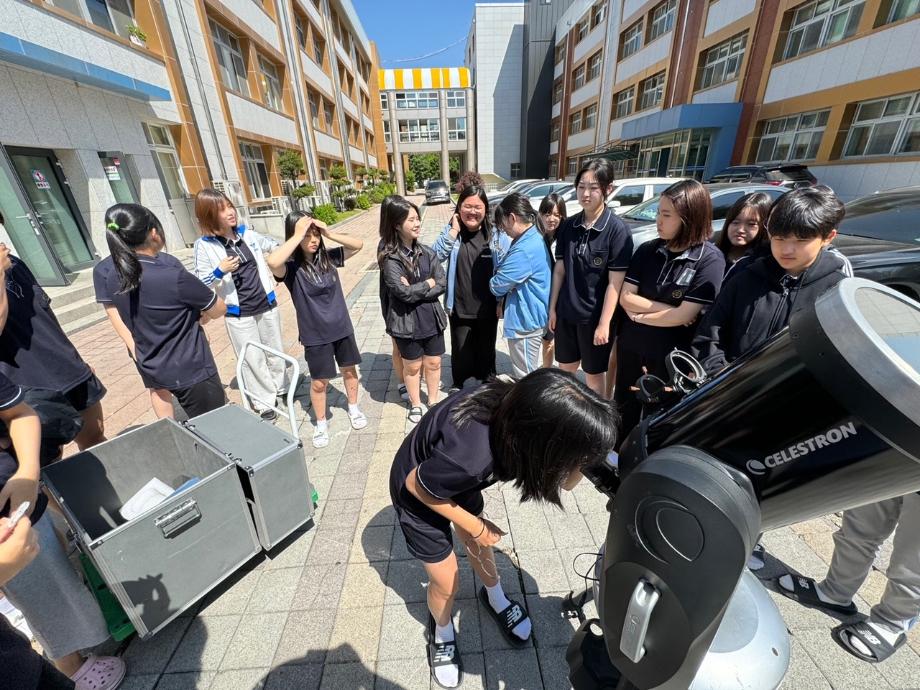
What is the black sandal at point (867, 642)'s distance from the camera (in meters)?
1.75

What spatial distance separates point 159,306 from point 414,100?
51.1m

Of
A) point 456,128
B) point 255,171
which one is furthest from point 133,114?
point 456,128

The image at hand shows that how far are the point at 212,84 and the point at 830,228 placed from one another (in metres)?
14.5

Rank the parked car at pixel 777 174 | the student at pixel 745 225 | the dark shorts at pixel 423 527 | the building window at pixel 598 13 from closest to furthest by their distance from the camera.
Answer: the dark shorts at pixel 423 527, the student at pixel 745 225, the parked car at pixel 777 174, the building window at pixel 598 13

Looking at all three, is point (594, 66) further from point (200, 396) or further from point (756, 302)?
point (200, 396)

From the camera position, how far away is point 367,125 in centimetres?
3706

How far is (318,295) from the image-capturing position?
10.3 ft

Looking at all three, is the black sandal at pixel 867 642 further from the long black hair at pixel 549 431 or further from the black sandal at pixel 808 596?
the long black hair at pixel 549 431

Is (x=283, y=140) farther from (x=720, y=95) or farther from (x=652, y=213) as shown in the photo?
(x=720, y=95)

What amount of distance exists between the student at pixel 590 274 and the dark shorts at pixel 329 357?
1.77 meters

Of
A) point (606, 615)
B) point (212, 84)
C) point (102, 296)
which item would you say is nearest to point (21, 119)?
point (212, 84)

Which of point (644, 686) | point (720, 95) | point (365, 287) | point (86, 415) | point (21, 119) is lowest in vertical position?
point (365, 287)

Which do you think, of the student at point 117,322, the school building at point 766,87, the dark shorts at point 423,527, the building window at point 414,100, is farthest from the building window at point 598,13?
the dark shorts at point 423,527

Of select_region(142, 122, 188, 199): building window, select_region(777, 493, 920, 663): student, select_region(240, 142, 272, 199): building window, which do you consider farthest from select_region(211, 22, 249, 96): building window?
select_region(777, 493, 920, 663): student
